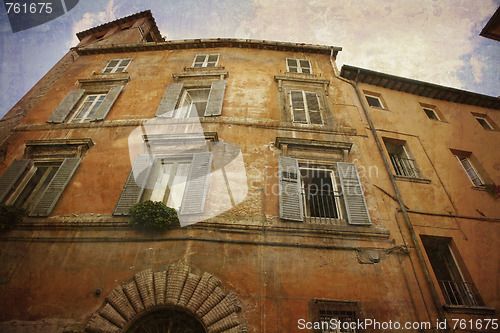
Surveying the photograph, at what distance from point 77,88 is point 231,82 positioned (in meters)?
5.93

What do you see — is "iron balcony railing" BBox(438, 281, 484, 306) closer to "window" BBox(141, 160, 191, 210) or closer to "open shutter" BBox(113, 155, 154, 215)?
"window" BBox(141, 160, 191, 210)

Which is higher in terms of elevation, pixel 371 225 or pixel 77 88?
pixel 77 88

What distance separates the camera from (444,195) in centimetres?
690

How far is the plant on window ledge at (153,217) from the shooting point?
543 centimetres

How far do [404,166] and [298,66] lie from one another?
18.1 feet

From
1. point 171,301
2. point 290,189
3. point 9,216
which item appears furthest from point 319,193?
point 9,216

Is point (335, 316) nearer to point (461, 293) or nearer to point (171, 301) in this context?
point (171, 301)

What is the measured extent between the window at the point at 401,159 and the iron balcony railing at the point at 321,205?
8.67 ft

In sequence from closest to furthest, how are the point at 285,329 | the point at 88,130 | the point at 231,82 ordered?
the point at 285,329
the point at 88,130
the point at 231,82

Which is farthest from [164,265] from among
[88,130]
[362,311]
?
[88,130]

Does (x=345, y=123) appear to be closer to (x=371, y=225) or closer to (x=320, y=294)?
(x=371, y=225)

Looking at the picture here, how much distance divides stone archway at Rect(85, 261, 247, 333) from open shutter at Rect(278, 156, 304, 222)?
84.1 inches

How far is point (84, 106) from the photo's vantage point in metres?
9.03

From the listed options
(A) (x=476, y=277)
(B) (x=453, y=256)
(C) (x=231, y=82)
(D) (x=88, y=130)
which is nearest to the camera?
(A) (x=476, y=277)
